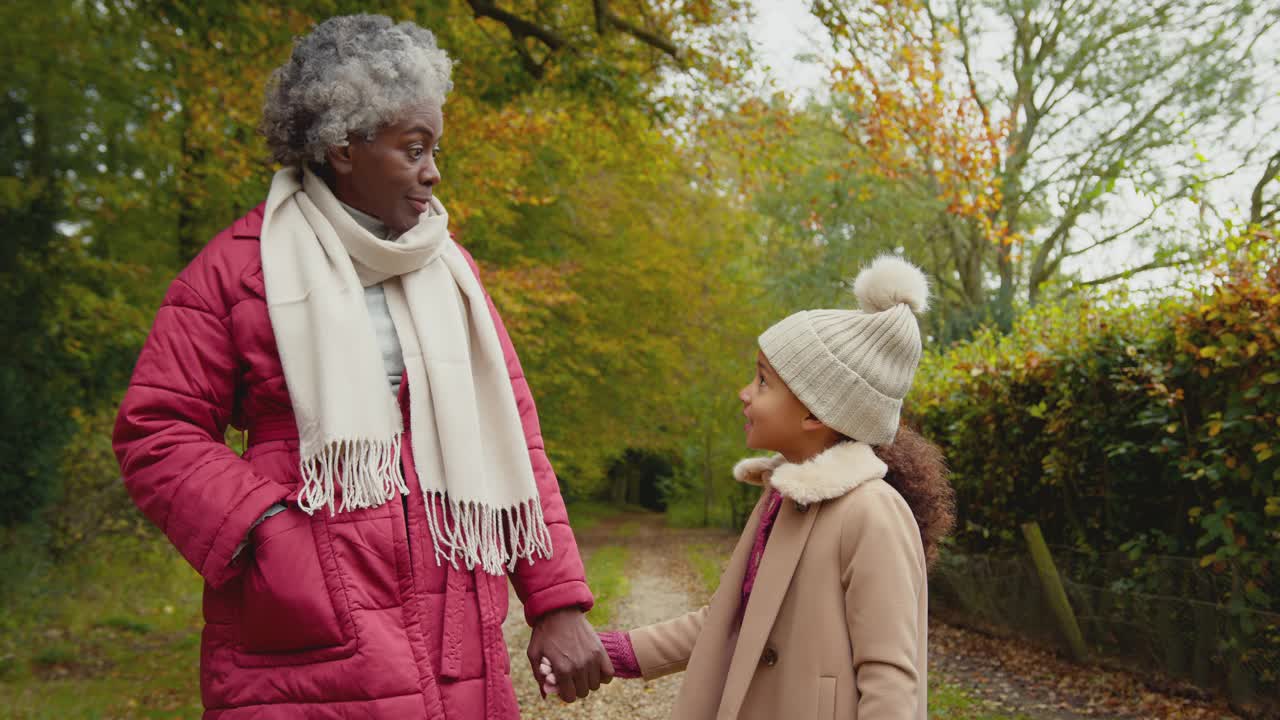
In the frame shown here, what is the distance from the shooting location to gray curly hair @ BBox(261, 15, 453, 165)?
2240 millimetres

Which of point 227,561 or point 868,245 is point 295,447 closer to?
point 227,561

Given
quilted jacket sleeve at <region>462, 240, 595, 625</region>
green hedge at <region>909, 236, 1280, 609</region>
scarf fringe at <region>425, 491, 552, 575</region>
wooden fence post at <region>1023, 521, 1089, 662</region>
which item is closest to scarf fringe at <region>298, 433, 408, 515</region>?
scarf fringe at <region>425, 491, 552, 575</region>

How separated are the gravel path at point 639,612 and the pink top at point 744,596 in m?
3.86

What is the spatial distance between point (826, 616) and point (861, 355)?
58 cm

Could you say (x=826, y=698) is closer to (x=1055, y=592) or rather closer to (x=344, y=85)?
(x=344, y=85)

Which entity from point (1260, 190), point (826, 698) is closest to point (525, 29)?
point (826, 698)

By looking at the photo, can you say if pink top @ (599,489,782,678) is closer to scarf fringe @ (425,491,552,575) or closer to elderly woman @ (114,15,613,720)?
elderly woman @ (114,15,613,720)

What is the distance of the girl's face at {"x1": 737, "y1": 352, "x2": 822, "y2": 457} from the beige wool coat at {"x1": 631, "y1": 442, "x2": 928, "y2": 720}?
8cm

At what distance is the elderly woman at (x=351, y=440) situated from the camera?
199 centimetres

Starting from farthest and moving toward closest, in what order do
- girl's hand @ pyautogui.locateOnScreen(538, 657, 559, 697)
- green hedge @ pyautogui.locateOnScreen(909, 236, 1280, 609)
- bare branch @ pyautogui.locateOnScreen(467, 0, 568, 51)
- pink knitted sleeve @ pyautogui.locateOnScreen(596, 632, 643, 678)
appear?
bare branch @ pyautogui.locateOnScreen(467, 0, 568, 51) → green hedge @ pyautogui.locateOnScreen(909, 236, 1280, 609) → pink knitted sleeve @ pyautogui.locateOnScreen(596, 632, 643, 678) → girl's hand @ pyautogui.locateOnScreen(538, 657, 559, 697)

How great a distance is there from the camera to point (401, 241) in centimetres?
228

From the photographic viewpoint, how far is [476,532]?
2.18m

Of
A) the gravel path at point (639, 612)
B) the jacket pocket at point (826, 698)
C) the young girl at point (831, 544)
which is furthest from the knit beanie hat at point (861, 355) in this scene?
the gravel path at point (639, 612)

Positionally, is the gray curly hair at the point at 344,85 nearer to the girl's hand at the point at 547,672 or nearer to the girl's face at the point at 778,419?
the girl's face at the point at 778,419
